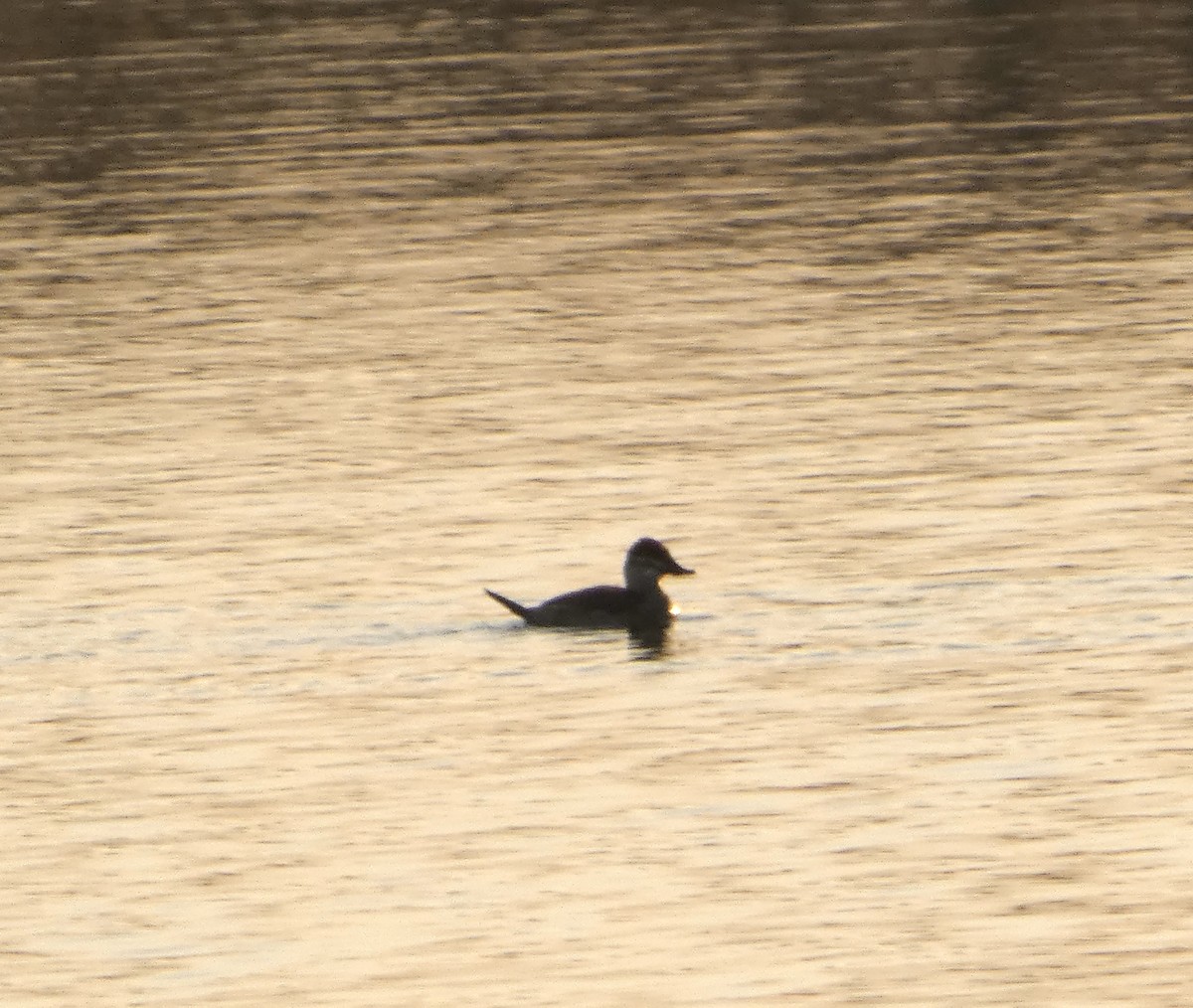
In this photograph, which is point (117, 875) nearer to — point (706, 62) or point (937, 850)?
point (937, 850)

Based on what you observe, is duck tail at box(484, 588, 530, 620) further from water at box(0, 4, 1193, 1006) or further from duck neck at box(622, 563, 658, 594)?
duck neck at box(622, 563, 658, 594)

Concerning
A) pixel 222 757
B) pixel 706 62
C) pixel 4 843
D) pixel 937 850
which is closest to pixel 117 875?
pixel 4 843

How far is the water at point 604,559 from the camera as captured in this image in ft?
52.4

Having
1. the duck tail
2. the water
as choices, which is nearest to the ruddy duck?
the duck tail

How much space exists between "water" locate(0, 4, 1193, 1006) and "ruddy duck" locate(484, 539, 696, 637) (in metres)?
0.21

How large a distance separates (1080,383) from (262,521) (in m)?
9.32

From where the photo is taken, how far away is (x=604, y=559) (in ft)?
81.3

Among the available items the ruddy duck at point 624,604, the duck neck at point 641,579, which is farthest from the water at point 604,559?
the duck neck at point 641,579

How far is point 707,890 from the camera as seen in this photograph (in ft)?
53.3

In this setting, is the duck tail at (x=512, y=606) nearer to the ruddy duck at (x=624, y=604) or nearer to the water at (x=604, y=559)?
the ruddy duck at (x=624, y=604)

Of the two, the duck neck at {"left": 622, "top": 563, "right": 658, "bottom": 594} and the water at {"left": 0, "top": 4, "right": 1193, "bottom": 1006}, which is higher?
the duck neck at {"left": 622, "top": 563, "right": 658, "bottom": 594}

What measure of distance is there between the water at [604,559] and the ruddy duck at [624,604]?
213 mm

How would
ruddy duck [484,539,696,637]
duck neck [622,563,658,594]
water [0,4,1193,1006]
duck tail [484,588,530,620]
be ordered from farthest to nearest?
1. duck neck [622,563,658,594]
2. ruddy duck [484,539,696,637]
3. duck tail [484,588,530,620]
4. water [0,4,1193,1006]

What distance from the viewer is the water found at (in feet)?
52.4
